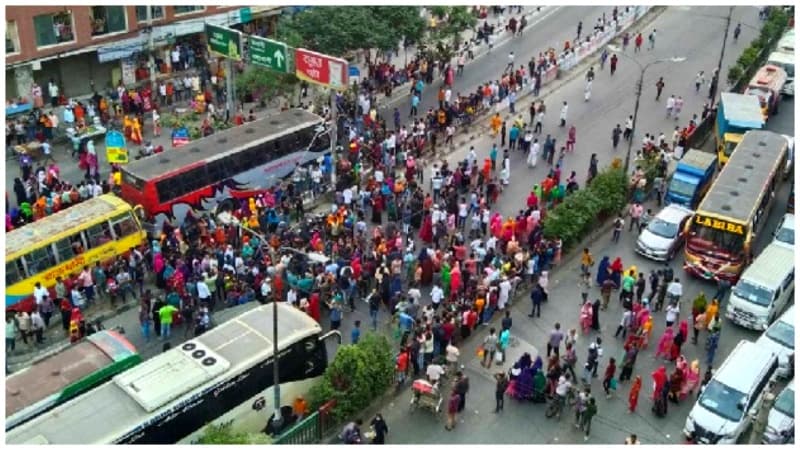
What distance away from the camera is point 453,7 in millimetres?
47250

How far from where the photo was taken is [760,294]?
88.6 feet

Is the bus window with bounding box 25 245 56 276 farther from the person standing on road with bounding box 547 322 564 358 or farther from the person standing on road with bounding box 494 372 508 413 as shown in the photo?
the person standing on road with bounding box 547 322 564 358

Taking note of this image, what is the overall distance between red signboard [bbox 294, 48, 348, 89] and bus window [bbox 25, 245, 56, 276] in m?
11.5

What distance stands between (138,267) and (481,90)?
1901 centimetres

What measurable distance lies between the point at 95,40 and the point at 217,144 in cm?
1223

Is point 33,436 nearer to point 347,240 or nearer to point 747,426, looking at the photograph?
point 347,240

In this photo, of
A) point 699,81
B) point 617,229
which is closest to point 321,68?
point 617,229

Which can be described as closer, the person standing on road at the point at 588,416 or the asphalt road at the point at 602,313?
the person standing on road at the point at 588,416

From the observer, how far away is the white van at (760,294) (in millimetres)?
26922

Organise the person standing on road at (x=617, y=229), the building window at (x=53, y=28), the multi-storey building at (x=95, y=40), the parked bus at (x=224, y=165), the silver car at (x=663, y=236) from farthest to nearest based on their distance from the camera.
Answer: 1. the building window at (x=53, y=28)
2. the multi-storey building at (x=95, y=40)
3. the person standing on road at (x=617, y=229)
4. the silver car at (x=663, y=236)
5. the parked bus at (x=224, y=165)

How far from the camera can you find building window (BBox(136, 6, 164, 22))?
42.6 m

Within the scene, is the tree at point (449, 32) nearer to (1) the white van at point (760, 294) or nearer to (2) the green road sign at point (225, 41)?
(2) the green road sign at point (225, 41)

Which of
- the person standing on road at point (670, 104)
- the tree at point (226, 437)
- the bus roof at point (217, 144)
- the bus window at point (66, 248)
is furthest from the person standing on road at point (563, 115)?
the tree at point (226, 437)

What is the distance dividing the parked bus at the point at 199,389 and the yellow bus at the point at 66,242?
23.7 ft
